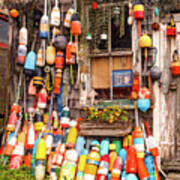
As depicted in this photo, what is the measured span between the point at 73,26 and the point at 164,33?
5.76 ft

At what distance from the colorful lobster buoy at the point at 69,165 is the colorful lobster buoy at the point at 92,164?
0.80ft

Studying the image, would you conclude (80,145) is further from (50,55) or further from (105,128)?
(50,55)

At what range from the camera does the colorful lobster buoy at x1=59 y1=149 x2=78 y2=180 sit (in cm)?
536

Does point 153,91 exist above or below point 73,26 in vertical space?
below

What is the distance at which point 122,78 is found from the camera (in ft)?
19.9

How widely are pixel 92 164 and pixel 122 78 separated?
1.75 m

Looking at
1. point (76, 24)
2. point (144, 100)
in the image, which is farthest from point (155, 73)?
point (76, 24)

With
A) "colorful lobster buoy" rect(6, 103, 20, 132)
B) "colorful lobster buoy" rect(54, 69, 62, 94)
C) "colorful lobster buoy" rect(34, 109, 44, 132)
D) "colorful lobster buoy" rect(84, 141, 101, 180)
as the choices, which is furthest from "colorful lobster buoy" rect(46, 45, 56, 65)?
"colorful lobster buoy" rect(84, 141, 101, 180)

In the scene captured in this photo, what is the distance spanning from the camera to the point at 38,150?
5.77 meters

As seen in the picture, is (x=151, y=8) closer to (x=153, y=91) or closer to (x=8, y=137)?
(x=153, y=91)

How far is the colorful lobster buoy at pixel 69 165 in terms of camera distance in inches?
211

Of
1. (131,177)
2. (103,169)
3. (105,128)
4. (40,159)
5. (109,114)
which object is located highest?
(109,114)

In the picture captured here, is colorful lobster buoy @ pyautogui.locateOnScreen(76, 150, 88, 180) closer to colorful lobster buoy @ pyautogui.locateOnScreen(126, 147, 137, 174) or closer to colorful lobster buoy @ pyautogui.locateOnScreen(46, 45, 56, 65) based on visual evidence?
colorful lobster buoy @ pyautogui.locateOnScreen(126, 147, 137, 174)

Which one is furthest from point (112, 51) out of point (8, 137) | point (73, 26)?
point (8, 137)
